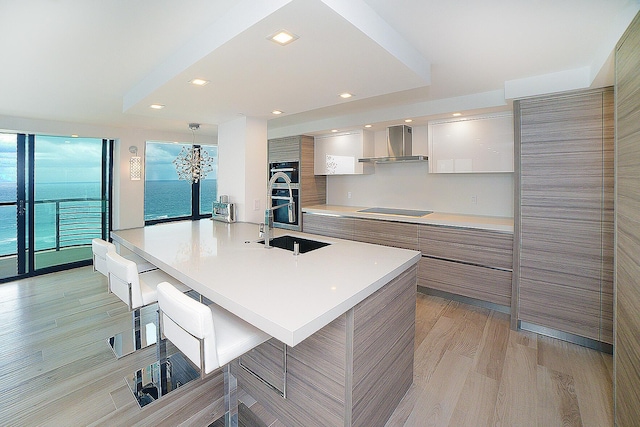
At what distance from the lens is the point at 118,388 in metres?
2.10

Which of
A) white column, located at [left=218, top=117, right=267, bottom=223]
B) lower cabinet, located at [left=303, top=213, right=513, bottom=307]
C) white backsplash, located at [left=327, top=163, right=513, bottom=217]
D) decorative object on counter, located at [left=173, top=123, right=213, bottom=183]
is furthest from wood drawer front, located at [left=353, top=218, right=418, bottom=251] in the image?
decorative object on counter, located at [left=173, top=123, right=213, bottom=183]

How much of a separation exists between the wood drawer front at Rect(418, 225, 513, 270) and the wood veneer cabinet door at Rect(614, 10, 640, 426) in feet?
4.67

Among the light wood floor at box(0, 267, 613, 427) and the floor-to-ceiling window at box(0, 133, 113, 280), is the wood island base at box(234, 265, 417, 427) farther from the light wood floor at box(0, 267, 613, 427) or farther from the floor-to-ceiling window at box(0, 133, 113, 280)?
the floor-to-ceiling window at box(0, 133, 113, 280)

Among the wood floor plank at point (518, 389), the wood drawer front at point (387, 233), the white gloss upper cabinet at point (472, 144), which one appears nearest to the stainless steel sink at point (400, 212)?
the wood drawer front at point (387, 233)

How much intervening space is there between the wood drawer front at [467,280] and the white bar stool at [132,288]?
2.61m

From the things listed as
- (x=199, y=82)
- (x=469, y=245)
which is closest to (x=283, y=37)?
(x=199, y=82)

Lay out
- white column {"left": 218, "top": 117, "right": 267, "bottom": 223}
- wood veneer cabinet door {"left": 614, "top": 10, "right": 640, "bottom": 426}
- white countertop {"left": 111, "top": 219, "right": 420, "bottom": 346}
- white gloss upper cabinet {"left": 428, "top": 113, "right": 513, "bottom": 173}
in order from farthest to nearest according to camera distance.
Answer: white column {"left": 218, "top": 117, "right": 267, "bottom": 223}
white gloss upper cabinet {"left": 428, "top": 113, "right": 513, "bottom": 173}
wood veneer cabinet door {"left": 614, "top": 10, "right": 640, "bottom": 426}
white countertop {"left": 111, "top": 219, "right": 420, "bottom": 346}

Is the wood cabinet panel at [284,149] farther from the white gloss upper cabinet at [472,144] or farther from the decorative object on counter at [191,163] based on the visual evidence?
the white gloss upper cabinet at [472,144]

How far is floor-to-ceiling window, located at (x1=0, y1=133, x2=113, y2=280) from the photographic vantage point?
4.39m

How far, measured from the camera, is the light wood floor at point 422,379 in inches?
72.5

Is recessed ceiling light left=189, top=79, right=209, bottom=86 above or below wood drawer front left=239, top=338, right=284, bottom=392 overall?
above

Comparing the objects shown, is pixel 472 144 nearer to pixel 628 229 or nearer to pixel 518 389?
pixel 628 229

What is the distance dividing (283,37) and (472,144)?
2705 millimetres

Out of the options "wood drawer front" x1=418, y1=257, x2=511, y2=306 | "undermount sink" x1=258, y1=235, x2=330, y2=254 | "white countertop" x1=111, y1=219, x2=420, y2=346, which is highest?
"undermount sink" x1=258, y1=235, x2=330, y2=254
